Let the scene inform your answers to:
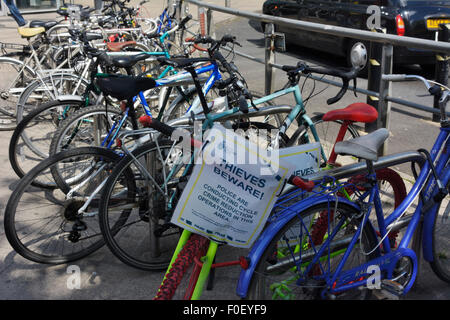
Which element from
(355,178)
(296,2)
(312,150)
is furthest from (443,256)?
(296,2)

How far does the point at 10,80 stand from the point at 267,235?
4.80 m

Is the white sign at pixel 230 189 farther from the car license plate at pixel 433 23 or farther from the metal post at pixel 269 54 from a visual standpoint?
the car license plate at pixel 433 23

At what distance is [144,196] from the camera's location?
332 cm

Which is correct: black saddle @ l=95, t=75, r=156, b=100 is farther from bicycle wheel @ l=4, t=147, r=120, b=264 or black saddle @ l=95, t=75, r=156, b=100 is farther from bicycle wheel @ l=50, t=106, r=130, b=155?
bicycle wheel @ l=50, t=106, r=130, b=155

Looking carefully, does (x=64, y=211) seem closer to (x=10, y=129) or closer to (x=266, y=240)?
(x=266, y=240)

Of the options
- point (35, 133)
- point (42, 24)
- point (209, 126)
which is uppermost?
point (42, 24)

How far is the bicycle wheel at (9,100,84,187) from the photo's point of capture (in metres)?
4.34

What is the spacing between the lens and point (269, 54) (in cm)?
565

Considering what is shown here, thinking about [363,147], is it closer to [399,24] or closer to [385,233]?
[385,233]

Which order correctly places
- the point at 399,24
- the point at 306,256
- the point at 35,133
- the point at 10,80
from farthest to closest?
the point at 399,24
the point at 10,80
the point at 35,133
the point at 306,256

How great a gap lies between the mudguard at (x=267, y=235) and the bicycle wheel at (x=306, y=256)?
0.09ft

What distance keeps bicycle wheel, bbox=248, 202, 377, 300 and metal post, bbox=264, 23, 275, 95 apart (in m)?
3.29

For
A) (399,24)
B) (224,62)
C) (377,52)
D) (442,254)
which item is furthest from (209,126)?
(399,24)

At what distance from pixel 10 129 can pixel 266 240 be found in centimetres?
458
